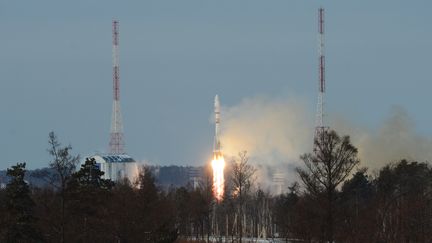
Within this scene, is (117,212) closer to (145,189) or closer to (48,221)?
(145,189)

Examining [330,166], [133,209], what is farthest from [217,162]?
[330,166]

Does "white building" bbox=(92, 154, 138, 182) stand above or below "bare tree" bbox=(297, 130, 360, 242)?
above

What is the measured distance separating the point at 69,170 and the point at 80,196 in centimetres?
1035

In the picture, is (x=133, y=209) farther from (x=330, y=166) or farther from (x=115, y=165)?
(x=115, y=165)

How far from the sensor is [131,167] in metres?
175

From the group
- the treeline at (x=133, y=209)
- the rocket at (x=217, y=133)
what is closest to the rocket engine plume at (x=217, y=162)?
the rocket at (x=217, y=133)

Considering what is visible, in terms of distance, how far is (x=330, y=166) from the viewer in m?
58.8

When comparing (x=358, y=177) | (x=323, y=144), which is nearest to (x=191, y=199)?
(x=358, y=177)

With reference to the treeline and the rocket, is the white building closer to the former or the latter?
the rocket

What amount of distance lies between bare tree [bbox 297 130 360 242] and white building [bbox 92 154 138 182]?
353 ft

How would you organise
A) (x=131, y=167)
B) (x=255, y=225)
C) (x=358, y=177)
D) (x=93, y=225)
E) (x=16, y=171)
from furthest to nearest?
(x=131, y=167)
(x=255, y=225)
(x=358, y=177)
(x=93, y=225)
(x=16, y=171)

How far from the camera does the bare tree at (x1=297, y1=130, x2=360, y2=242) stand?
193 feet

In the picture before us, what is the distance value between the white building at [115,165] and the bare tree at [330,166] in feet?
353

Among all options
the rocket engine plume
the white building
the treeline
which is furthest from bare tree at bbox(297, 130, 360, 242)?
the white building
